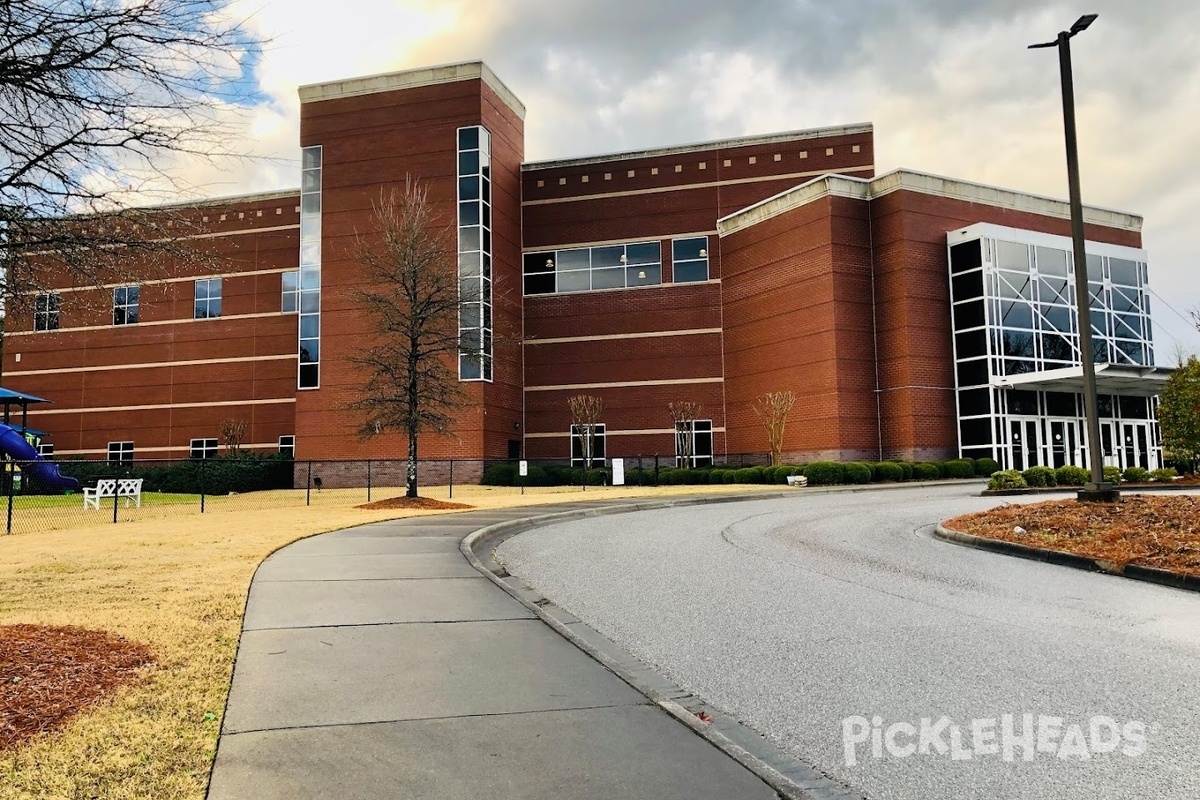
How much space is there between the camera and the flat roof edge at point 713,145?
45.5 metres

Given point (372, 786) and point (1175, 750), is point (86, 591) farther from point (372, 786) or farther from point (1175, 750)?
point (1175, 750)

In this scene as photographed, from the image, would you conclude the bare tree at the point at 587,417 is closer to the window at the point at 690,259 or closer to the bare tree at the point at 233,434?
the window at the point at 690,259

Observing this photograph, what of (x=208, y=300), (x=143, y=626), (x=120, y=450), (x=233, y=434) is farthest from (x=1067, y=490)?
(x=120, y=450)

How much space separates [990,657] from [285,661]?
4.98m

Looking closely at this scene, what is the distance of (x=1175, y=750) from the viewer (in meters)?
4.36

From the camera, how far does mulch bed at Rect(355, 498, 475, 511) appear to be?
23.9m

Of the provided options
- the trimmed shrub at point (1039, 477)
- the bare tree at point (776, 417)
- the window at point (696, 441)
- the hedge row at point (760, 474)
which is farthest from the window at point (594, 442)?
the trimmed shrub at point (1039, 477)

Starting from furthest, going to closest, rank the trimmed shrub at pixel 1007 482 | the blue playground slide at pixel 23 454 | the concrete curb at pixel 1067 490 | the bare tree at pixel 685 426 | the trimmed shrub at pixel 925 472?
1. the bare tree at pixel 685 426
2. the trimmed shrub at pixel 925 472
3. the blue playground slide at pixel 23 454
4. the trimmed shrub at pixel 1007 482
5. the concrete curb at pixel 1067 490

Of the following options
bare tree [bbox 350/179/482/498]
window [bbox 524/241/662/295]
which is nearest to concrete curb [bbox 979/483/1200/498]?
bare tree [bbox 350/179/482/498]

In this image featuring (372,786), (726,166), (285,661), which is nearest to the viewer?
(372,786)

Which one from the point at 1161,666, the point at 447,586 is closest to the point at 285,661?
the point at 447,586

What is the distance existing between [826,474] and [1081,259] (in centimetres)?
1715

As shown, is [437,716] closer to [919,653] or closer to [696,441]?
[919,653]

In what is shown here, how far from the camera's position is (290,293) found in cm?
5025
